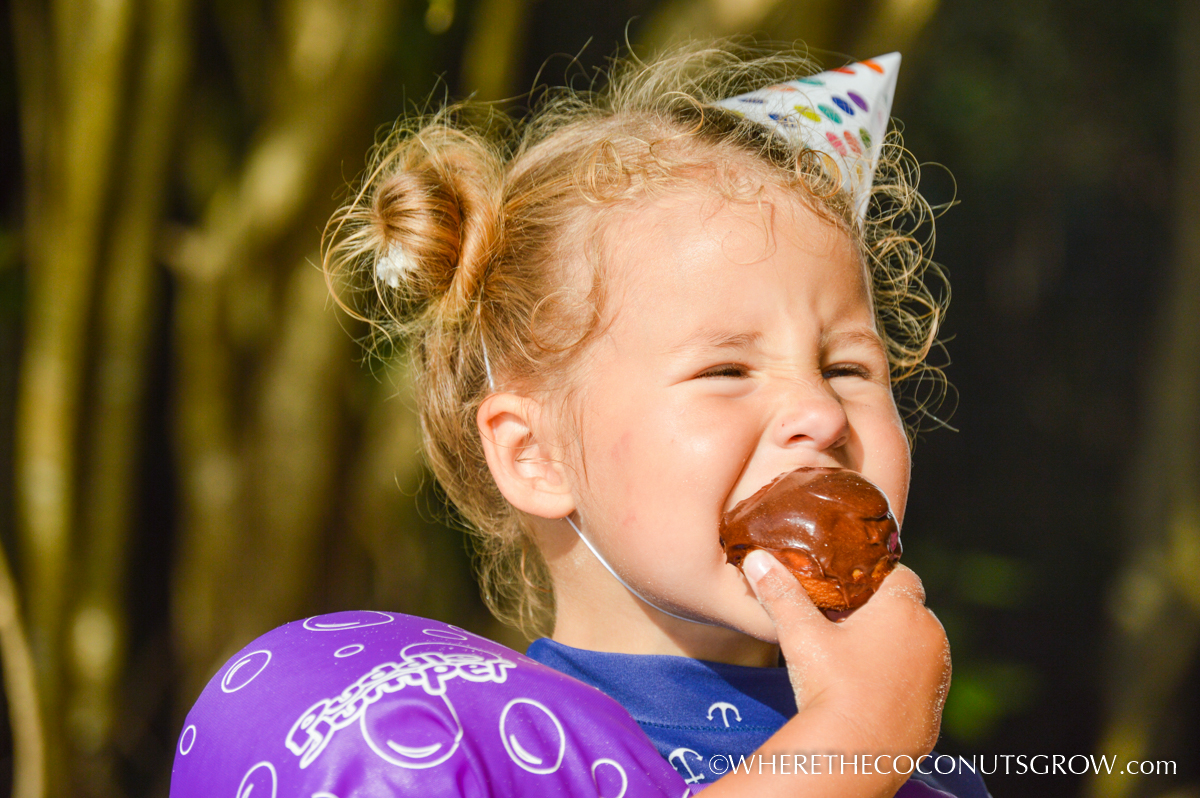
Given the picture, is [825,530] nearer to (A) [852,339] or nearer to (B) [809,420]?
(B) [809,420]

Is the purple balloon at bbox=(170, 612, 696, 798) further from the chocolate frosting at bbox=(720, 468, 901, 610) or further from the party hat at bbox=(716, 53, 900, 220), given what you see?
the party hat at bbox=(716, 53, 900, 220)

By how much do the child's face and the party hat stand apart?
0.40ft

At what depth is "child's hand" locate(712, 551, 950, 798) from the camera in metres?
0.55

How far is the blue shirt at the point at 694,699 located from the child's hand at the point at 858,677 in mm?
155

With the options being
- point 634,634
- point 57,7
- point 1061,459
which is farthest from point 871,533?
point 1061,459

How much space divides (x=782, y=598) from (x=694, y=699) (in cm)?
18

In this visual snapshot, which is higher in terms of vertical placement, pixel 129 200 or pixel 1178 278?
pixel 129 200

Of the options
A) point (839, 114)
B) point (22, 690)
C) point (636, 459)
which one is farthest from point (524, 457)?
point (22, 690)

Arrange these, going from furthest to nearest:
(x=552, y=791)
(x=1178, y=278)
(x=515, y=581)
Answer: (x=1178, y=278)
(x=515, y=581)
(x=552, y=791)

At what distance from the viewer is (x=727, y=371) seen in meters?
0.72

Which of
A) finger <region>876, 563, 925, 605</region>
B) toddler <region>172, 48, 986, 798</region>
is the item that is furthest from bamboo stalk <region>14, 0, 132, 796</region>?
finger <region>876, 563, 925, 605</region>

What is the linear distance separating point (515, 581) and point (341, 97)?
0.85 metres

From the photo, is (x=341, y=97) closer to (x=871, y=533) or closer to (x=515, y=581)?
(x=515, y=581)

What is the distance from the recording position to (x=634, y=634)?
0.81 metres
